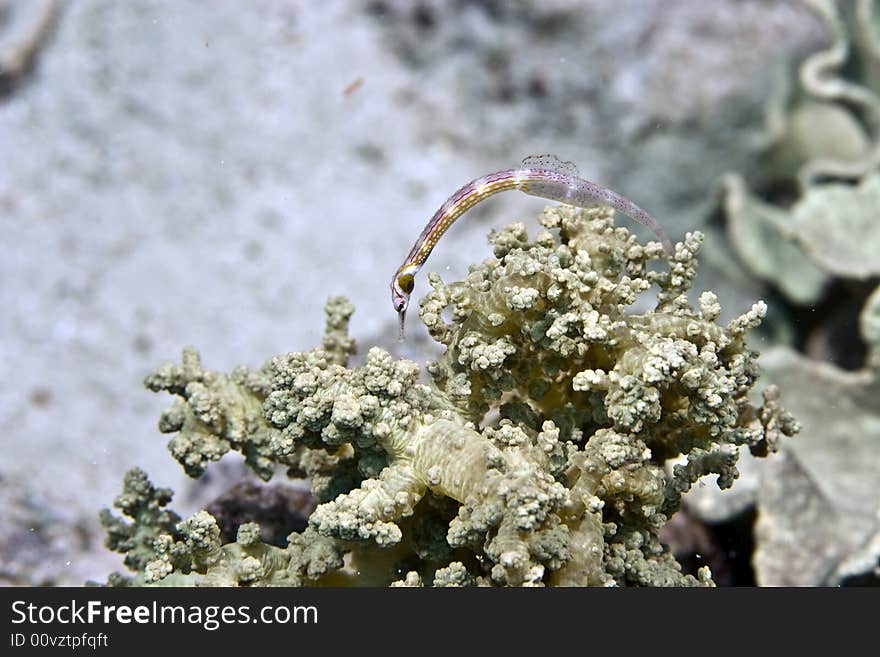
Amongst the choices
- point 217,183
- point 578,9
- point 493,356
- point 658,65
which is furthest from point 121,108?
point 493,356

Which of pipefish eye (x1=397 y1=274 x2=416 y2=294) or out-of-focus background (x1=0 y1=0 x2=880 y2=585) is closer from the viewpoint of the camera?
pipefish eye (x1=397 y1=274 x2=416 y2=294)

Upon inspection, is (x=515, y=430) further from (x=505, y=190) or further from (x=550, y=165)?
(x=550, y=165)

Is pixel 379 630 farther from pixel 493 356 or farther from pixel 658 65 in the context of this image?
pixel 658 65

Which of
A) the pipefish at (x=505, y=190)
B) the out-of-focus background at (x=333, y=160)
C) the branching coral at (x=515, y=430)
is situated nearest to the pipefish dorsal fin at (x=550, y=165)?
the pipefish at (x=505, y=190)

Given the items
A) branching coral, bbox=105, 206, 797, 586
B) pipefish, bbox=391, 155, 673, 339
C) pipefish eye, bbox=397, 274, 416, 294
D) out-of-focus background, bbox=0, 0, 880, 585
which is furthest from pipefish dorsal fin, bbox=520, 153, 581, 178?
out-of-focus background, bbox=0, 0, 880, 585

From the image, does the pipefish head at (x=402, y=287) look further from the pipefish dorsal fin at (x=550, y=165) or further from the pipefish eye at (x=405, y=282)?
the pipefish dorsal fin at (x=550, y=165)

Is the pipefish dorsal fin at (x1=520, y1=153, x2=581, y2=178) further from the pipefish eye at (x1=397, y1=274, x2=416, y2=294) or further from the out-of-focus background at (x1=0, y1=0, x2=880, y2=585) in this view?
the out-of-focus background at (x1=0, y1=0, x2=880, y2=585)
